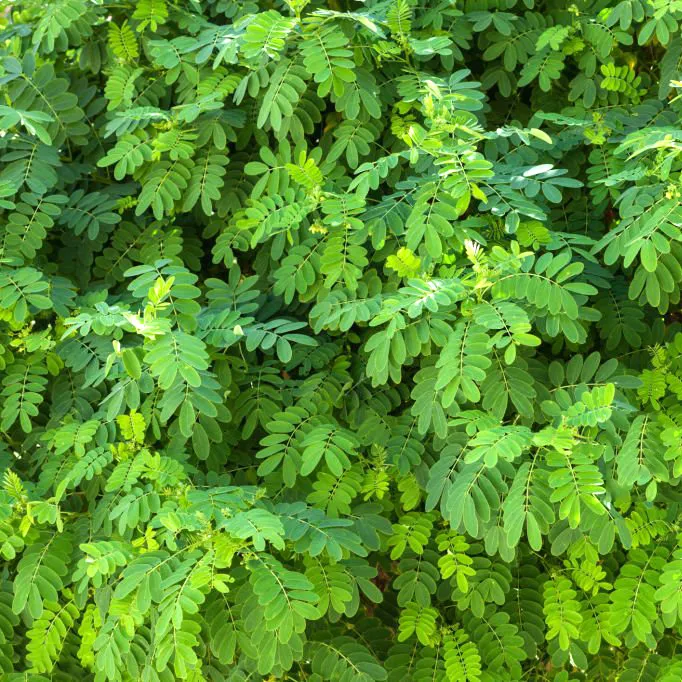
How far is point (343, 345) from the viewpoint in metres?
→ 2.66

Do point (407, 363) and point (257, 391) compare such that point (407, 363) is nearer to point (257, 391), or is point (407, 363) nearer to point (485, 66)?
point (257, 391)

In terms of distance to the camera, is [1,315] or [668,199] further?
[1,315]

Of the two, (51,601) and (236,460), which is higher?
(236,460)

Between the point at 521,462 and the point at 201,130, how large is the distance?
134 centimetres

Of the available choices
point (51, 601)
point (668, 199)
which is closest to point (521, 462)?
point (668, 199)

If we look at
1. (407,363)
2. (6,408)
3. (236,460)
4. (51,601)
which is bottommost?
(51,601)

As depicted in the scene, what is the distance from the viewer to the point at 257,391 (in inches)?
101

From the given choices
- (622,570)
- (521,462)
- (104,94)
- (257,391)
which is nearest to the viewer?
(521,462)

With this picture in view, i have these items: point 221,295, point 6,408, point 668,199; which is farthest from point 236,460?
point 668,199

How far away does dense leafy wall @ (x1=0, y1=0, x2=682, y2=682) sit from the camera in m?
2.17

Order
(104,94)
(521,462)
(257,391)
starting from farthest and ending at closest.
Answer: (104,94) → (257,391) → (521,462)

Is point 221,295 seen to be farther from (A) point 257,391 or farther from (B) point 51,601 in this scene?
(B) point 51,601

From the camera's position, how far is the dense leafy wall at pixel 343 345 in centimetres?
217

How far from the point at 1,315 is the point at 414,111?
1.33m
